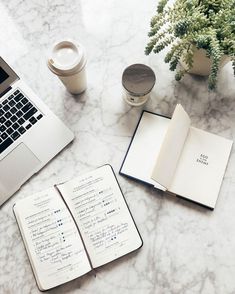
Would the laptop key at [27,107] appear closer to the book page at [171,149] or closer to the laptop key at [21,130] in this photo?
the laptop key at [21,130]

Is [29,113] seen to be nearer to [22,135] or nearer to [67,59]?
[22,135]

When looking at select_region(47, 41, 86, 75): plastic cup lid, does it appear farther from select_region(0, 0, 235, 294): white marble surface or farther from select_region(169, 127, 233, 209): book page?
select_region(169, 127, 233, 209): book page

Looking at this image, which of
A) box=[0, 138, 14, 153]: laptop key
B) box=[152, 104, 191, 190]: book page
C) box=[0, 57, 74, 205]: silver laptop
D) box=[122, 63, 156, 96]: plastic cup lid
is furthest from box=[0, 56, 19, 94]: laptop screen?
box=[152, 104, 191, 190]: book page

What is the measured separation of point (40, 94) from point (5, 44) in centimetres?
15

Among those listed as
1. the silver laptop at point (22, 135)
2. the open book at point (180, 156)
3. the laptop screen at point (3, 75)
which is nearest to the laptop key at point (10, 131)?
the silver laptop at point (22, 135)

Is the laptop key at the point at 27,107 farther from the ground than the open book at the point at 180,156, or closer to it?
farther from the ground

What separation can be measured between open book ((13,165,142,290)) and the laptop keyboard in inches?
5.3

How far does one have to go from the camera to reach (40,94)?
809 millimetres

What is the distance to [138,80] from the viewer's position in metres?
0.74

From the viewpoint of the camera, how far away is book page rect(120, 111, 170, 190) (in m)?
0.75

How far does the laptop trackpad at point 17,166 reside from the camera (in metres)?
0.75

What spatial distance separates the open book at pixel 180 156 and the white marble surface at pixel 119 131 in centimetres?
2

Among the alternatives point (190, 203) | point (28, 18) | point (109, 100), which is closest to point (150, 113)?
point (109, 100)

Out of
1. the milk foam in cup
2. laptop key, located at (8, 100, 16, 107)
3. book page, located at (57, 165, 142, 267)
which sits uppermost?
the milk foam in cup
